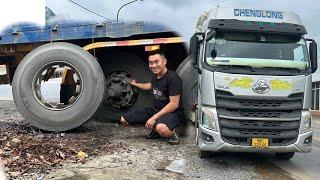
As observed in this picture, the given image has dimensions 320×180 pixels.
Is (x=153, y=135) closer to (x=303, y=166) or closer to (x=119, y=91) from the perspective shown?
(x=119, y=91)

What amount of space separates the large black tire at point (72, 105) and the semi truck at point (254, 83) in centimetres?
169

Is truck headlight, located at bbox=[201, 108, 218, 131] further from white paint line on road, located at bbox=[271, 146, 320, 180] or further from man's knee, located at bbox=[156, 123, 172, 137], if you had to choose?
white paint line on road, located at bbox=[271, 146, 320, 180]

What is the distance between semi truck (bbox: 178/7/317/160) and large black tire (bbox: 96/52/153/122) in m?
2.01

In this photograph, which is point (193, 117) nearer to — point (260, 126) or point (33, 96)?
point (260, 126)

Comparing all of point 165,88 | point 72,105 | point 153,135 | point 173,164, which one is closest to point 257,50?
point 165,88

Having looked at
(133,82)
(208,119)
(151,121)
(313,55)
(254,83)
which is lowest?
(151,121)

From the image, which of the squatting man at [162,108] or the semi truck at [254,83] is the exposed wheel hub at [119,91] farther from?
the semi truck at [254,83]

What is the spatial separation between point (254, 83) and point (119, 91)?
116 inches

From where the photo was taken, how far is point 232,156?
7.12 meters

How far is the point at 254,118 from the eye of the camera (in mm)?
6262

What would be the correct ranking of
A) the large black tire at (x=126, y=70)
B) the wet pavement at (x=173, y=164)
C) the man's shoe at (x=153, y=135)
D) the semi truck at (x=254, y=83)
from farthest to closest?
the large black tire at (x=126, y=70) → the man's shoe at (x=153, y=135) → the semi truck at (x=254, y=83) → the wet pavement at (x=173, y=164)

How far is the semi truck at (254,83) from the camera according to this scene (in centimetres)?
624

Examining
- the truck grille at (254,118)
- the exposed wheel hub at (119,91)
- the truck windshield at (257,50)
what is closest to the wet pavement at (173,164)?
the truck grille at (254,118)

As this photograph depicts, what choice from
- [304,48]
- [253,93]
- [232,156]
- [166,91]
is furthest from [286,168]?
[166,91]
